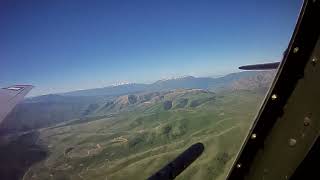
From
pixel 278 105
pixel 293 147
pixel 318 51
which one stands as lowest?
pixel 293 147

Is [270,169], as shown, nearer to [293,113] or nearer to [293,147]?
[293,147]

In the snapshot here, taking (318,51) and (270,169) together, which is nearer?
(318,51)

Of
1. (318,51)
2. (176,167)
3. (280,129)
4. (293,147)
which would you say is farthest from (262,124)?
(176,167)

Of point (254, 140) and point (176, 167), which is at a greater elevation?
point (254, 140)

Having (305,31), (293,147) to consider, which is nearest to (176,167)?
(293,147)

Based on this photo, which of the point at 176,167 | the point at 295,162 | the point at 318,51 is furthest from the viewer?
the point at 176,167

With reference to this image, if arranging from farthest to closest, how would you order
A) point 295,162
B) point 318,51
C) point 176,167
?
point 176,167
point 295,162
point 318,51

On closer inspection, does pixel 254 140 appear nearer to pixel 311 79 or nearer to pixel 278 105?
pixel 278 105
